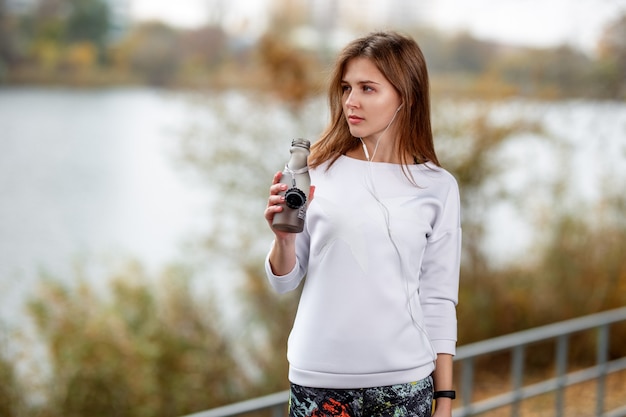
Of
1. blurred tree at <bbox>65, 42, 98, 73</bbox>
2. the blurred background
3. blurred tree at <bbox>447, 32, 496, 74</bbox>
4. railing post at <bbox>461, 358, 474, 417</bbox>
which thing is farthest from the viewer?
blurred tree at <bbox>447, 32, 496, 74</bbox>

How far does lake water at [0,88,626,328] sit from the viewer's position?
6.49 metres

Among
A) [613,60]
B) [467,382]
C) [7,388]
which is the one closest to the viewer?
[467,382]

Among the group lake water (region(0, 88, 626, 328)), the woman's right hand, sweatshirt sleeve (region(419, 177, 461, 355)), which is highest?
the woman's right hand

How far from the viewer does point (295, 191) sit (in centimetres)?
147

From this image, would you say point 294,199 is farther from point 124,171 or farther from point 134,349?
point 124,171

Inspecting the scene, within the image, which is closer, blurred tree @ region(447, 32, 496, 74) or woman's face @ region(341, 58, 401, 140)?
woman's face @ region(341, 58, 401, 140)

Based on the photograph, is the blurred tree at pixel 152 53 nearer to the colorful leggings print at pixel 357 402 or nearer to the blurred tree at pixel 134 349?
the blurred tree at pixel 134 349

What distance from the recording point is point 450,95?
6918 mm

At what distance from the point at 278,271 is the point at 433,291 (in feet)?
0.97

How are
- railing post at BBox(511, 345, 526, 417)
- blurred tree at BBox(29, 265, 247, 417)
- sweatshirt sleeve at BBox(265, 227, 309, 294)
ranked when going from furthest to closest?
blurred tree at BBox(29, 265, 247, 417), railing post at BBox(511, 345, 526, 417), sweatshirt sleeve at BBox(265, 227, 309, 294)

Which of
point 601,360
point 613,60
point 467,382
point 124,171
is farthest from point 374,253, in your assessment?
point 124,171

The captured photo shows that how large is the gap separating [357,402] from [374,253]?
0.86 ft

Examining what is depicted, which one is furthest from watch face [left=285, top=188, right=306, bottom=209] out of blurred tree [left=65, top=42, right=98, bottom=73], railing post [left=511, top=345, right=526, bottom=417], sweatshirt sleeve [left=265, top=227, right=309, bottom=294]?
blurred tree [left=65, top=42, right=98, bottom=73]

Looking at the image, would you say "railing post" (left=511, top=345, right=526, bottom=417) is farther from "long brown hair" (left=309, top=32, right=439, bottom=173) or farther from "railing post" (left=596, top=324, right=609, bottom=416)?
"long brown hair" (left=309, top=32, right=439, bottom=173)
